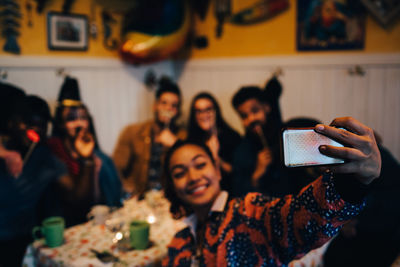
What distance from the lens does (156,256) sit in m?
1.03

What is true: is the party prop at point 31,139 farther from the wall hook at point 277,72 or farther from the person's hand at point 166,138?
the wall hook at point 277,72

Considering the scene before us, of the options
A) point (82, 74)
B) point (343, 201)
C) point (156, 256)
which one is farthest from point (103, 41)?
point (343, 201)

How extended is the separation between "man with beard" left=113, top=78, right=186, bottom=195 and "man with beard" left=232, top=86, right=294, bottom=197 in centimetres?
46

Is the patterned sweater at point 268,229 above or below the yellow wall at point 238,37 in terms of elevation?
below

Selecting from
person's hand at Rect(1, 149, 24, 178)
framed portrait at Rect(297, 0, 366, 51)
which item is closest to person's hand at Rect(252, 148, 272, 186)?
framed portrait at Rect(297, 0, 366, 51)

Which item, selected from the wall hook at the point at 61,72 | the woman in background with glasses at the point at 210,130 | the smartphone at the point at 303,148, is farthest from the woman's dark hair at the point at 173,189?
the wall hook at the point at 61,72

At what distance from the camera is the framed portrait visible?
183cm

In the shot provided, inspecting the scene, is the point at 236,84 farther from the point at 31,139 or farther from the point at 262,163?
the point at 31,139

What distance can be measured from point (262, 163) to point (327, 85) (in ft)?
2.31

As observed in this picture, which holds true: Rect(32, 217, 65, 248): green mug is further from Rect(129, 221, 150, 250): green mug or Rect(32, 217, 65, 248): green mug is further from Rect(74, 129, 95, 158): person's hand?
Rect(74, 129, 95, 158): person's hand

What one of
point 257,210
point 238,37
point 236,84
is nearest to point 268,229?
point 257,210

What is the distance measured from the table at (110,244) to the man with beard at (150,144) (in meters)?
0.67

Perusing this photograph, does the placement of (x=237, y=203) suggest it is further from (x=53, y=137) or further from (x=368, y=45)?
(x=368, y=45)

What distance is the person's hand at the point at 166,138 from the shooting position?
80.0 inches
